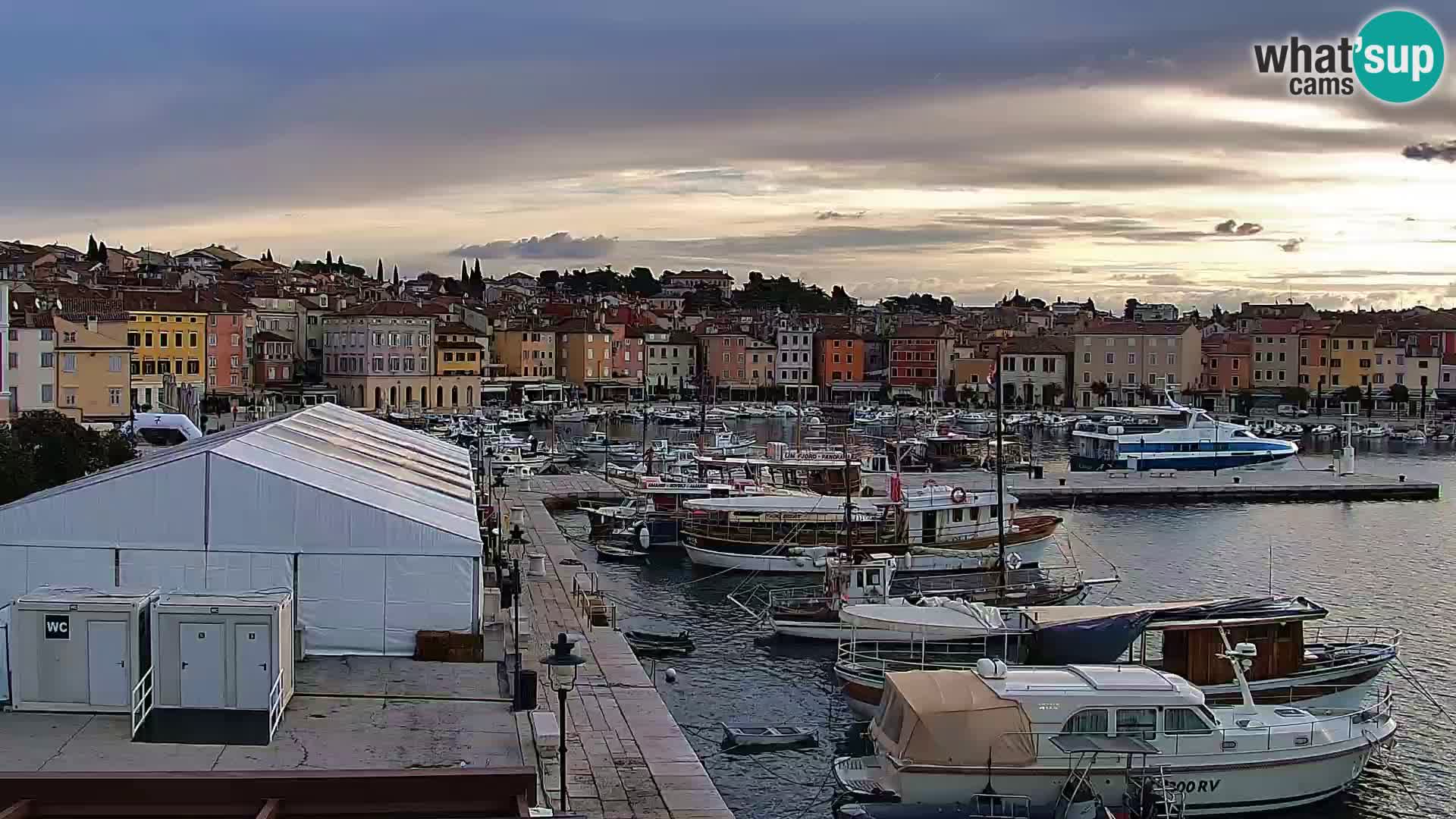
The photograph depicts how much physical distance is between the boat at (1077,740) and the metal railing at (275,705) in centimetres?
547

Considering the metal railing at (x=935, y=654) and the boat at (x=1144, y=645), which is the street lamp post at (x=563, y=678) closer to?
the boat at (x=1144, y=645)

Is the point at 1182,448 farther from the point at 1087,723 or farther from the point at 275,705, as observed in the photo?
the point at 275,705

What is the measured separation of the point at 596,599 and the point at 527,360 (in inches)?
2853

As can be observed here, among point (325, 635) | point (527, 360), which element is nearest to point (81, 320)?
point (527, 360)

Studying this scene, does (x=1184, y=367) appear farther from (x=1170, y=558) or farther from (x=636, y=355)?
(x=1170, y=558)

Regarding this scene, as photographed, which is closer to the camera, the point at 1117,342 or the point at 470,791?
the point at 470,791

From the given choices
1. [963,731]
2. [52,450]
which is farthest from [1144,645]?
[52,450]

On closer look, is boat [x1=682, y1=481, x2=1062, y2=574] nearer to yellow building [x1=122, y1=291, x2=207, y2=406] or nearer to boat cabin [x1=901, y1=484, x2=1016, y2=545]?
boat cabin [x1=901, y1=484, x2=1016, y2=545]

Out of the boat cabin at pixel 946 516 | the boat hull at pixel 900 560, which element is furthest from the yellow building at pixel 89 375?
the boat cabin at pixel 946 516

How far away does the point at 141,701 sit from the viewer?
1235 cm

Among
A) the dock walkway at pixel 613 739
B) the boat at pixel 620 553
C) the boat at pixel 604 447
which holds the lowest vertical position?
the boat at pixel 620 553

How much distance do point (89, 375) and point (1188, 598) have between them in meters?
39.7

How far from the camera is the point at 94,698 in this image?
12547 millimetres

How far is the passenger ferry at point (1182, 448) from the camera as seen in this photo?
53812 mm
